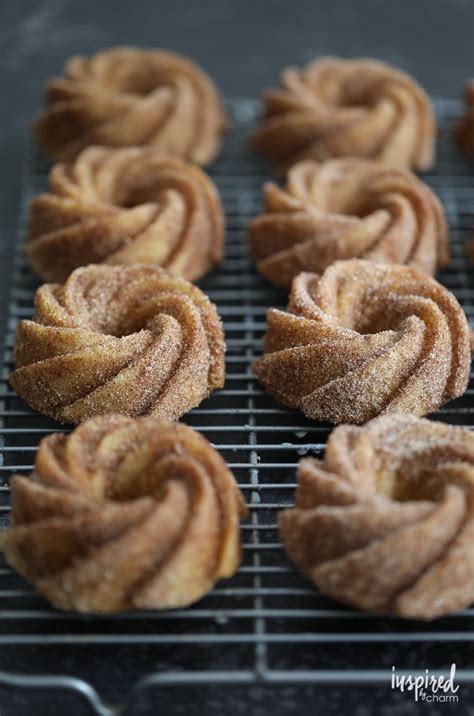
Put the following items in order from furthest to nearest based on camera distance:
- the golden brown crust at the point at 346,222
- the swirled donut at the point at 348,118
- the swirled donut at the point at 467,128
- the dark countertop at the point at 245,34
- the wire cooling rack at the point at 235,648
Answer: the dark countertop at the point at 245,34 → the swirled donut at the point at 467,128 → the swirled donut at the point at 348,118 → the golden brown crust at the point at 346,222 → the wire cooling rack at the point at 235,648

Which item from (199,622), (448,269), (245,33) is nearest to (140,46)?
(245,33)

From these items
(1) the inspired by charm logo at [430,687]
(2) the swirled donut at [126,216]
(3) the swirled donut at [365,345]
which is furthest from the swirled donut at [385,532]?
(2) the swirled donut at [126,216]

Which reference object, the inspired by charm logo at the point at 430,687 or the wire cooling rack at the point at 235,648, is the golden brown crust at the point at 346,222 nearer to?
the wire cooling rack at the point at 235,648

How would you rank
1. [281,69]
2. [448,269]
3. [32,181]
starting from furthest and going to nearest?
1. [281,69]
2. [32,181]
3. [448,269]

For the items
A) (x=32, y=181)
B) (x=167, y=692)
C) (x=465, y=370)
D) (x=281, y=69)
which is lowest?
(x=167, y=692)

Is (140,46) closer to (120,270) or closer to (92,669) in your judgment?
(120,270)

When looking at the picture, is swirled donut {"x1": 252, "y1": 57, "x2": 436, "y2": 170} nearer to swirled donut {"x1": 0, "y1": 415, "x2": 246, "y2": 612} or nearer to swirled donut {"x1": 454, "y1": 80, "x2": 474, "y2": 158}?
swirled donut {"x1": 454, "y1": 80, "x2": 474, "y2": 158}

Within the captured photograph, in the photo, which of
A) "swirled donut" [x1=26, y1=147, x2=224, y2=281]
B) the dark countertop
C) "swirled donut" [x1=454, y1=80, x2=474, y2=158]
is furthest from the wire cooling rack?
the dark countertop
